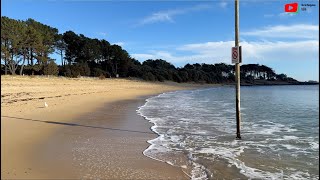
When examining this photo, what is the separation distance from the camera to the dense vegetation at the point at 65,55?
46.8 meters

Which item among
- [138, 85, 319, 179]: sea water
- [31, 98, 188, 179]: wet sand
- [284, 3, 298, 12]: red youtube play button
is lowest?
[138, 85, 319, 179]: sea water

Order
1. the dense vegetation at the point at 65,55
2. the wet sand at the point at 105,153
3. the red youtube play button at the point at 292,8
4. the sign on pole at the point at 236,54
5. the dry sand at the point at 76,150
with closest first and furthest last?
1. the dry sand at the point at 76,150
2. the wet sand at the point at 105,153
3. the red youtube play button at the point at 292,8
4. the sign on pole at the point at 236,54
5. the dense vegetation at the point at 65,55

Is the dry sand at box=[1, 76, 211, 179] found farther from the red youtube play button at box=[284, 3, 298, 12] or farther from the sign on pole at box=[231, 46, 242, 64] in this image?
the red youtube play button at box=[284, 3, 298, 12]

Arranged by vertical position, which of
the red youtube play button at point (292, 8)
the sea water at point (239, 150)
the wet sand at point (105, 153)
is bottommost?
the sea water at point (239, 150)

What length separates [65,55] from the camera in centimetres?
6994

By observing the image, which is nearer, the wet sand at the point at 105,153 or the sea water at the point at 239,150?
the wet sand at the point at 105,153

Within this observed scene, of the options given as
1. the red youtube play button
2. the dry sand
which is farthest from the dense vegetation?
the red youtube play button

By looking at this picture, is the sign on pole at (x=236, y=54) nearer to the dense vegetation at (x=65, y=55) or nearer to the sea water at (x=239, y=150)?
the sea water at (x=239, y=150)

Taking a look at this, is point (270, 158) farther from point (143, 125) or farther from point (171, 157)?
point (143, 125)

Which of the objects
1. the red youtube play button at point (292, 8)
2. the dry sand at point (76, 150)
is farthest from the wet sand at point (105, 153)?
the red youtube play button at point (292, 8)

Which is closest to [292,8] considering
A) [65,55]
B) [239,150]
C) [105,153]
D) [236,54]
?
[236,54]

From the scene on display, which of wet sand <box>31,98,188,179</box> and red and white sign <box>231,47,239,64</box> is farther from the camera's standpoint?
red and white sign <box>231,47,239,64</box>

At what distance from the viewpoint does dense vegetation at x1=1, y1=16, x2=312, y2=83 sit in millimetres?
46844

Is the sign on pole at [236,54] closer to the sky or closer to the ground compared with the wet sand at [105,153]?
closer to the sky
